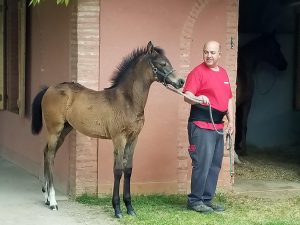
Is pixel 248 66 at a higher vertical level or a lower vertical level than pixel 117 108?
higher

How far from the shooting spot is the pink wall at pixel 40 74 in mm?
7902

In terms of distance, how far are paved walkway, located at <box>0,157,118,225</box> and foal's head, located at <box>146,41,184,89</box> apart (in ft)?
4.81

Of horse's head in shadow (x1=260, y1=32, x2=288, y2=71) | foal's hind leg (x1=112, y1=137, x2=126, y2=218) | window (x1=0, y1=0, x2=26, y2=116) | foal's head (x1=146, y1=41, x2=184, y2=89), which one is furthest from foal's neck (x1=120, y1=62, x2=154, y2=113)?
horse's head in shadow (x1=260, y1=32, x2=288, y2=71)

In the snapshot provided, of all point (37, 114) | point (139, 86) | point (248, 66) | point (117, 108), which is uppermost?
point (248, 66)

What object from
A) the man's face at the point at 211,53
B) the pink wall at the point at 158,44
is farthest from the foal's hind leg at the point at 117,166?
the man's face at the point at 211,53

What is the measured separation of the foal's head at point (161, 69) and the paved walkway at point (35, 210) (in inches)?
57.7

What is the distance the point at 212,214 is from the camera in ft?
23.2

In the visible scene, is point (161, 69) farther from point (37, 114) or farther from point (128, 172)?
point (37, 114)

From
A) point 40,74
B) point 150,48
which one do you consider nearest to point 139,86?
point 150,48

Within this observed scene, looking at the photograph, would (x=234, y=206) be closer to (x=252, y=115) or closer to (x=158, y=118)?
(x=158, y=118)

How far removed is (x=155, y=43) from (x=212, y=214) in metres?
2.03

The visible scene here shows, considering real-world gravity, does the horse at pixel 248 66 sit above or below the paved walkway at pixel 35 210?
above

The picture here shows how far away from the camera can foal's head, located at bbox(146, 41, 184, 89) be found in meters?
6.62

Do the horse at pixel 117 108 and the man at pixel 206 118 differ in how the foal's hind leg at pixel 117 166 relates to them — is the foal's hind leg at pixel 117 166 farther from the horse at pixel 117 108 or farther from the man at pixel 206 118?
the man at pixel 206 118
